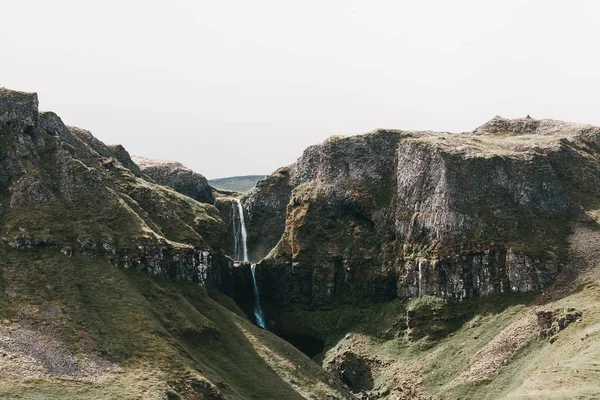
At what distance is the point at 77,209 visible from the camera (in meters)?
139

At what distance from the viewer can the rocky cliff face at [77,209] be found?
430ft

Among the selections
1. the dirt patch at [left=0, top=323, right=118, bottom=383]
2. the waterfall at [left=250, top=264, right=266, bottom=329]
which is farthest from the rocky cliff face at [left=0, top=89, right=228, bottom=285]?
the dirt patch at [left=0, top=323, right=118, bottom=383]

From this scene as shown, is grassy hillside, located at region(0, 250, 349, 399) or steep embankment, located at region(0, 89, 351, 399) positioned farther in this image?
steep embankment, located at region(0, 89, 351, 399)

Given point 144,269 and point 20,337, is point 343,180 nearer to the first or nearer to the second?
point 144,269

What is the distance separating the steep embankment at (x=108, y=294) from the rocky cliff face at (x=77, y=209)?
300 millimetres

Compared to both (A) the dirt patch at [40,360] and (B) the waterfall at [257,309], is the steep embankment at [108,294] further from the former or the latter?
(B) the waterfall at [257,309]

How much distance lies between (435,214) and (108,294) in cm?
8199

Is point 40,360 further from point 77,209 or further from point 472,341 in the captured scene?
point 472,341

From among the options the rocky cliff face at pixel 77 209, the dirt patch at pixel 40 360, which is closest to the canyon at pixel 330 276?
the dirt patch at pixel 40 360

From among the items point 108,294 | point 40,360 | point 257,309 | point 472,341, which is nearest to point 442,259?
point 472,341

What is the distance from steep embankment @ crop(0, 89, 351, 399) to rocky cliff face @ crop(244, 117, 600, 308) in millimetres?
→ 29979

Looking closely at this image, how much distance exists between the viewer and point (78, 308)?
369 feet

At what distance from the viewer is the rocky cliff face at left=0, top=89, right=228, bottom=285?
430ft

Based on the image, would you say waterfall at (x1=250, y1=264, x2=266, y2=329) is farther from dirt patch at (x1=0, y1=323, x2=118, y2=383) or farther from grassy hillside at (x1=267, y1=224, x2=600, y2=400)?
dirt patch at (x1=0, y1=323, x2=118, y2=383)
